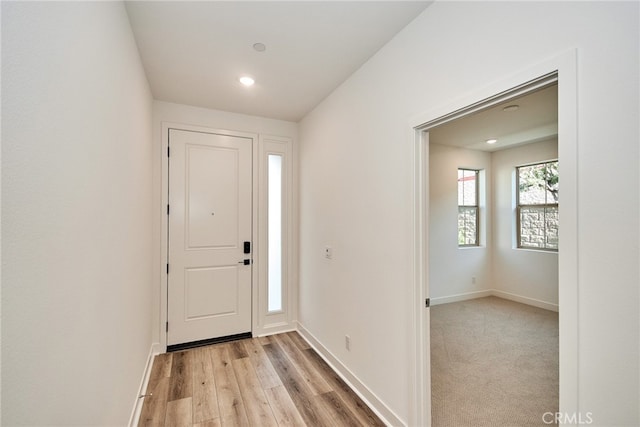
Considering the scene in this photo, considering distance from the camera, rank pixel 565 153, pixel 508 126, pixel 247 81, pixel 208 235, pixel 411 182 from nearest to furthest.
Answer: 1. pixel 565 153
2. pixel 411 182
3. pixel 247 81
4. pixel 208 235
5. pixel 508 126

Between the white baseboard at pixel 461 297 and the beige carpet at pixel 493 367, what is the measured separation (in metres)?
0.36

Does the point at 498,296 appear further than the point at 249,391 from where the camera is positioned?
Yes

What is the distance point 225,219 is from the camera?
3334mm

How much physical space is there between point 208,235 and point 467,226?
4.45 m

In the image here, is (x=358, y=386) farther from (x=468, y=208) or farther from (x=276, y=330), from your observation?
(x=468, y=208)

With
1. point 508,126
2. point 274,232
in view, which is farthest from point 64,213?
point 508,126

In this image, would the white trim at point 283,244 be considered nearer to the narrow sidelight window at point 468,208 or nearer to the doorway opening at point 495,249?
the doorway opening at point 495,249

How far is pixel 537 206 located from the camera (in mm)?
4762

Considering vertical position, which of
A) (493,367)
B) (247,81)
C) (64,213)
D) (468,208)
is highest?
(247,81)

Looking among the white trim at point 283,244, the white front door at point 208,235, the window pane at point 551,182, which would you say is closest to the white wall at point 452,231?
the window pane at point 551,182

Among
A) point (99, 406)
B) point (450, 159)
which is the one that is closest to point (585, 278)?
point (99, 406)

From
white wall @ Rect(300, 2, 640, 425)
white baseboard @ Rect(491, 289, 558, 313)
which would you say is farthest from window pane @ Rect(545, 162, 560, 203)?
white wall @ Rect(300, 2, 640, 425)

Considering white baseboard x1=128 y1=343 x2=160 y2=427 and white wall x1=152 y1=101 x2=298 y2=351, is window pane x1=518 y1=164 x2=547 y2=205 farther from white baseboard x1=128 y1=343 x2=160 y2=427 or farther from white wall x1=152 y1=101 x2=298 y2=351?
white baseboard x1=128 y1=343 x2=160 y2=427

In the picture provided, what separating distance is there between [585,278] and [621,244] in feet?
0.54
